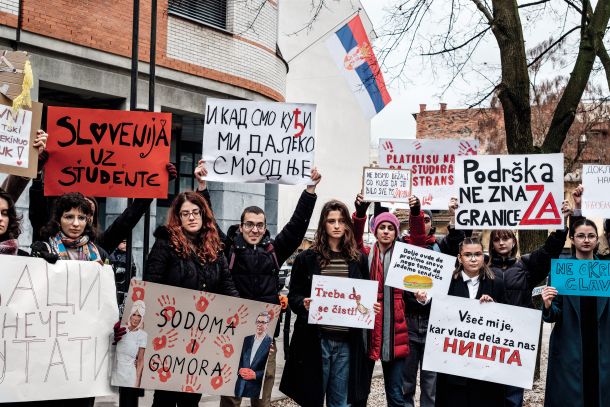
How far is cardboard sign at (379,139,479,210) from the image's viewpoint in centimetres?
738

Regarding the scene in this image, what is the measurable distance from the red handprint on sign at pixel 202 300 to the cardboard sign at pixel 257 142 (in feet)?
5.04

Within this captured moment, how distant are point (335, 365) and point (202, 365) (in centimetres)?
107

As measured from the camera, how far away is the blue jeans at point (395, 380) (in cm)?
559

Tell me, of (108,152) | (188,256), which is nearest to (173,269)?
(188,256)

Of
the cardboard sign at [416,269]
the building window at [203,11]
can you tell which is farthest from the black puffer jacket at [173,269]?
the building window at [203,11]

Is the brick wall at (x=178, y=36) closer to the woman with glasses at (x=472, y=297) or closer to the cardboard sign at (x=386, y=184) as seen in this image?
the cardboard sign at (x=386, y=184)

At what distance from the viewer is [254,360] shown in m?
4.87

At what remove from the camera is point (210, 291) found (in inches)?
188

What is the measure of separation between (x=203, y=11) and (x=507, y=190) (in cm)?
909

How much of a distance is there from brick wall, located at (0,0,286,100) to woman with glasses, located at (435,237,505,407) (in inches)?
241

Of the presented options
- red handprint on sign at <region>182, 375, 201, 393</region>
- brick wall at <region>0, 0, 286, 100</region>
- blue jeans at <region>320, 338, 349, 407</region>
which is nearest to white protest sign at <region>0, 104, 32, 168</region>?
red handprint on sign at <region>182, 375, 201, 393</region>

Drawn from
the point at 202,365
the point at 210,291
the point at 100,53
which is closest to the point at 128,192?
the point at 210,291

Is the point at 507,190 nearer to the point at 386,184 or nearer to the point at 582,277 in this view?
the point at 386,184

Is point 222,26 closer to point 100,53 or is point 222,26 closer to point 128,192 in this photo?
point 100,53
